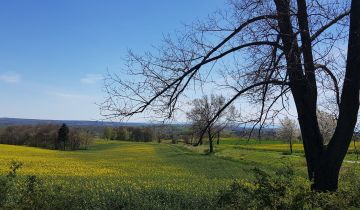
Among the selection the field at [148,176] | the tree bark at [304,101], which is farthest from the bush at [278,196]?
the tree bark at [304,101]

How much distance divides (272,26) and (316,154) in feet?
7.87

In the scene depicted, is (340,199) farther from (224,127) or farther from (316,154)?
(224,127)

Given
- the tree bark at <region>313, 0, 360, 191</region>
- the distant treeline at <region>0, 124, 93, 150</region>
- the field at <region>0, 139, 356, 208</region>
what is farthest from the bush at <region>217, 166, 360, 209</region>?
the distant treeline at <region>0, 124, 93, 150</region>

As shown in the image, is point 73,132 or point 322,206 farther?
point 73,132

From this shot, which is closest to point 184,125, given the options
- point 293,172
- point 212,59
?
point 212,59

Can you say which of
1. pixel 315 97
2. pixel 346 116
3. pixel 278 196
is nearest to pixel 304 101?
pixel 315 97

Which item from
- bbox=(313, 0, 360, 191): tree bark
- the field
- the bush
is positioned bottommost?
the field

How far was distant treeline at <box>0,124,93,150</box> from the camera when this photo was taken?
9550cm

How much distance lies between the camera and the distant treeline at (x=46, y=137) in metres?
95.5

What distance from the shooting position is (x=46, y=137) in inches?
3826

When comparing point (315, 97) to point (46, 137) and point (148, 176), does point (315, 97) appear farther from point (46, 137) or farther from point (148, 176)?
point (46, 137)

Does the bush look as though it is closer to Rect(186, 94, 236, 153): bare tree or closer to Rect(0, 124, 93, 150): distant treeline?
Rect(186, 94, 236, 153): bare tree

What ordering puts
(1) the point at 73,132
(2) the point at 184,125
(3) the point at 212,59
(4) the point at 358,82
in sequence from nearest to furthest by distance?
(4) the point at 358,82, (3) the point at 212,59, (2) the point at 184,125, (1) the point at 73,132

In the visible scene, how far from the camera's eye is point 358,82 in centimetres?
738
